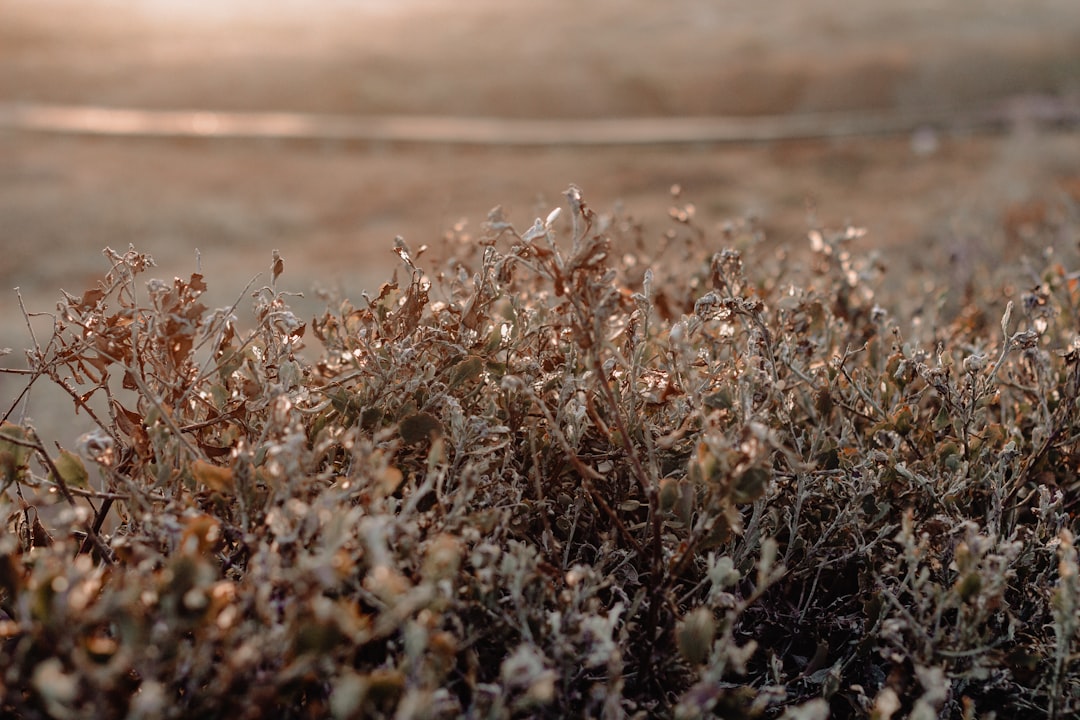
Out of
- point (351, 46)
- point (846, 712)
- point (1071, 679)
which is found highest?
point (351, 46)

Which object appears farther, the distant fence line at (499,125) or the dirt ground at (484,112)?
the distant fence line at (499,125)

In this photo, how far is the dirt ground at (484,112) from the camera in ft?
55.5

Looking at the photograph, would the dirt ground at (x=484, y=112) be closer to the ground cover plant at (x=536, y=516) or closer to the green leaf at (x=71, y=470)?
the ground cover plant at (x=536, y=516)

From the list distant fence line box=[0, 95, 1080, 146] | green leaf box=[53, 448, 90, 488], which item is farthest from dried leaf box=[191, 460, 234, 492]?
distant fence line box=[0, 95, 1080, 146]

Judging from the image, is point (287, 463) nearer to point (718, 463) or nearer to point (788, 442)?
point (718, 463)

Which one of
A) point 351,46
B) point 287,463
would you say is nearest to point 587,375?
point 287,463

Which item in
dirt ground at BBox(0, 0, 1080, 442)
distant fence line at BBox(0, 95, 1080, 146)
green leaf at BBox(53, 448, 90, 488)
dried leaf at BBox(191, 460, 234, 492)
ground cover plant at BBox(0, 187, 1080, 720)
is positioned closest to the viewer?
ground cover plant at BBox(0, 187, 1080, 720)

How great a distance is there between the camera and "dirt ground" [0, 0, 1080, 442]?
16.9m

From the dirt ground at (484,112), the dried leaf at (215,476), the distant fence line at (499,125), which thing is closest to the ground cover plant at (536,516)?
the dried leaf at (215,476)

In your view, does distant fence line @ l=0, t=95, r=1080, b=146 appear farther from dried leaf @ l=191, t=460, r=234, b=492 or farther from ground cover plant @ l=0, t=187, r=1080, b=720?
dried leaf @ l=191, t=460, r=234, b=492

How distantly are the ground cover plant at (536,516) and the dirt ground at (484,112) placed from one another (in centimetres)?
308

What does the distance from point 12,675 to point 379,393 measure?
84cm

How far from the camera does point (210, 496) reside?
172 cm

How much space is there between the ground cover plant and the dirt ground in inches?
121
